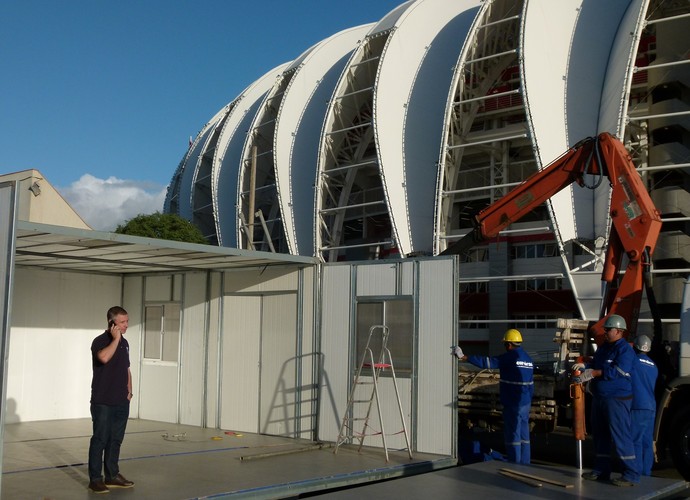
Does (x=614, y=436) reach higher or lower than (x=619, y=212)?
lower

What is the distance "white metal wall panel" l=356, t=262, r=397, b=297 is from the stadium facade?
470 inches

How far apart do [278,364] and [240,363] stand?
0.97 m

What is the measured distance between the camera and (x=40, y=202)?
19.3m

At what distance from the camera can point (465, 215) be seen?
1704 inches

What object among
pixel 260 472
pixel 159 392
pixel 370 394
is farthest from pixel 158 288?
pixel 260 472

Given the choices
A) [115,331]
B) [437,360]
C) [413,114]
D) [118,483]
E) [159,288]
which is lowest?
[118,483]

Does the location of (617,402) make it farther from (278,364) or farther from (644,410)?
(278,364)

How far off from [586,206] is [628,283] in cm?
1461

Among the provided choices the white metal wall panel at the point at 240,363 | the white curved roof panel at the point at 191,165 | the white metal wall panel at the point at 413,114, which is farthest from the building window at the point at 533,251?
the white metal wall panel at the point at 240,363

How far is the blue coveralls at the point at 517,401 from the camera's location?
1063 cm

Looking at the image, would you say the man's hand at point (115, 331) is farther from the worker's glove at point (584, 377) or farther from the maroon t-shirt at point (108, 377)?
the worker's glove at point (584, 377)

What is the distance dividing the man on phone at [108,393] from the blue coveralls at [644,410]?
5.76 m

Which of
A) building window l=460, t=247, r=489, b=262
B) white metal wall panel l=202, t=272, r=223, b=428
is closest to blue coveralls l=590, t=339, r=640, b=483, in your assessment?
white metal wall panel l=202, t=272, r=223, b=428

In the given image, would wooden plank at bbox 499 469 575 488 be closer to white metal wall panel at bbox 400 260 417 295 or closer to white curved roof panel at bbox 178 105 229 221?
white metal wall panel at bbox 400 260 417 295
